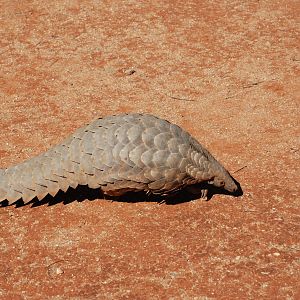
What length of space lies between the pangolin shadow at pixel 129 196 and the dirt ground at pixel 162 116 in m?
0.09

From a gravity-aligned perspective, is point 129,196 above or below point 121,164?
below

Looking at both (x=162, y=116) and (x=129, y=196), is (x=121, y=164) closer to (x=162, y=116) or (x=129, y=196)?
(x=129, y=196)

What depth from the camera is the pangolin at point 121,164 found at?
6863 millimetres

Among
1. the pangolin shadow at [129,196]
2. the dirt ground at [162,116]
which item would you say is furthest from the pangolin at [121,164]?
the dirt ground at [162,116]

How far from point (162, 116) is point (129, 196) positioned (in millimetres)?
2097

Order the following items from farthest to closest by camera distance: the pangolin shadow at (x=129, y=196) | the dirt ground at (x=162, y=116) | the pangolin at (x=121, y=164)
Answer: the pangolin shadow at (x=129, y=196) → the pangolin at (x=121, y=164) → the dirt ground at (x=162, y=116)

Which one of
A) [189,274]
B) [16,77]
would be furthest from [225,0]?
[189,274]

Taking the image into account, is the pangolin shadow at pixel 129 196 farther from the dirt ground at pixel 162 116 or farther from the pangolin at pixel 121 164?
the pangolin at pixel 121 164

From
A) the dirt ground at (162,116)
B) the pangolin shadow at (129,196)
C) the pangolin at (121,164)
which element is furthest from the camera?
the pangolin shadow at (129,196)

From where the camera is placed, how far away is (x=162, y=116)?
9164mm

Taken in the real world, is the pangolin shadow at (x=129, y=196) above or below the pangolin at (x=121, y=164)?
below

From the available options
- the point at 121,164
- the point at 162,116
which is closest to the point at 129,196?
the point at 121,164

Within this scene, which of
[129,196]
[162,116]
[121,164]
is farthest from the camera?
[162,116]

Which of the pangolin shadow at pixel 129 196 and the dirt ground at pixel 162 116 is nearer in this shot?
the dirt ground at pixel 162 116
